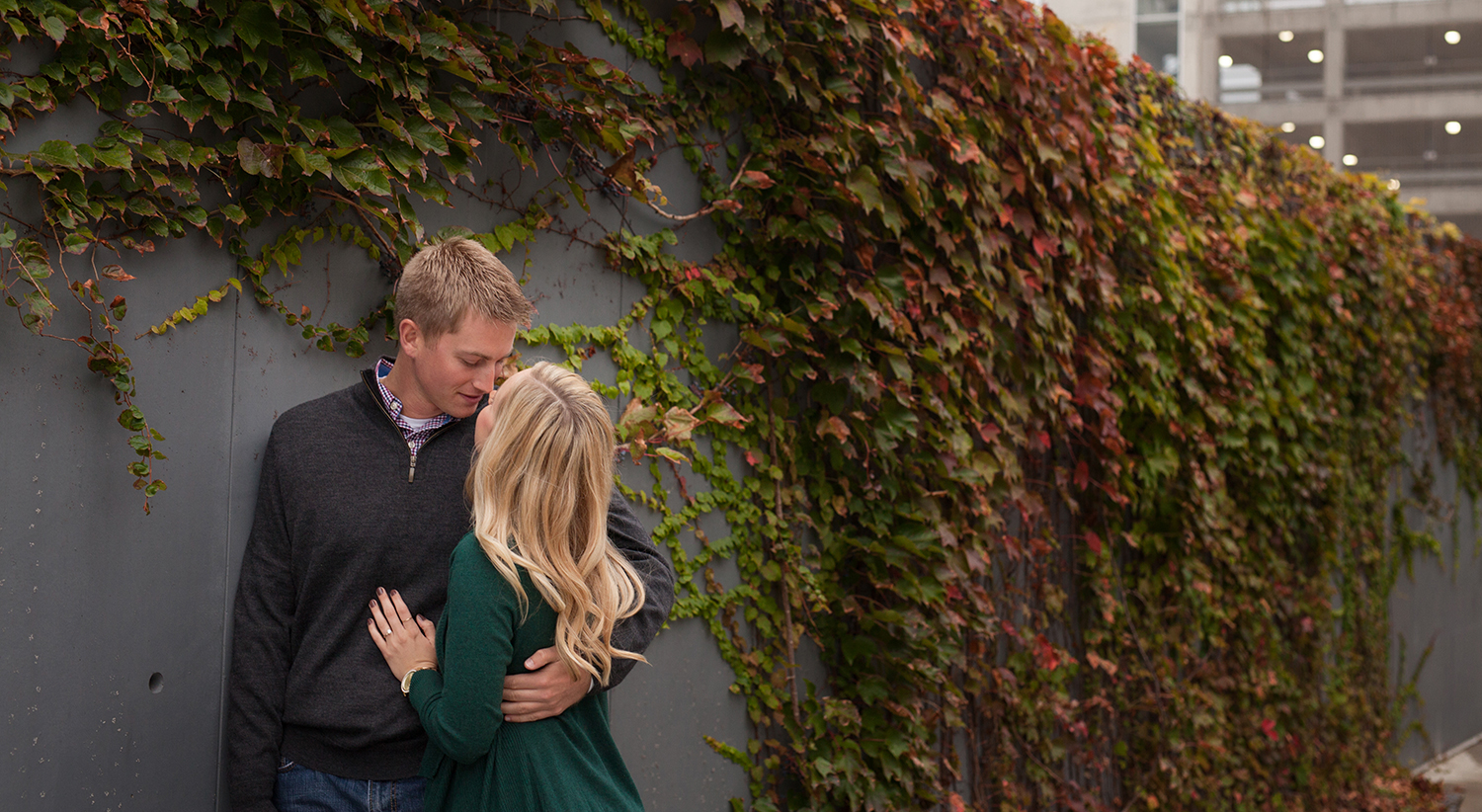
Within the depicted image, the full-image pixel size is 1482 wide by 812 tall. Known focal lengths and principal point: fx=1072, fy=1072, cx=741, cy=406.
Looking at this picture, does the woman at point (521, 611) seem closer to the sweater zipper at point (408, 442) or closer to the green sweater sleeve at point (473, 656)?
the green sweater sleeve at point (473, 656)

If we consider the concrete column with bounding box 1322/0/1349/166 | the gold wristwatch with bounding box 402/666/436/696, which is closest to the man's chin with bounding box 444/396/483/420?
the gold wristwatch with bounding box 402/666/436/696

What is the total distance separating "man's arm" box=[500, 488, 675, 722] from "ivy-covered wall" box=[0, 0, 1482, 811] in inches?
17.6

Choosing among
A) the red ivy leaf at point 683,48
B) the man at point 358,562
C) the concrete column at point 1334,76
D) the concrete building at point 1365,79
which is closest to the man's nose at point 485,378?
the man at point 358,562

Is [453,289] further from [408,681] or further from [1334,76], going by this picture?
[1334,76]

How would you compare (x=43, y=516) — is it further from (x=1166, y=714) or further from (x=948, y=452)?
(x=1166, y=714)

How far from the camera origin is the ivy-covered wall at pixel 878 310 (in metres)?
1.74

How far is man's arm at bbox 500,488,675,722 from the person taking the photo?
1.72m

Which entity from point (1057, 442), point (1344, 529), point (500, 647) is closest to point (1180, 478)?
point (1057, 442)

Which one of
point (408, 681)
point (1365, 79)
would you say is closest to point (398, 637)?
point (408, 681)

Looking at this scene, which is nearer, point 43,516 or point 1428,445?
point 43,516

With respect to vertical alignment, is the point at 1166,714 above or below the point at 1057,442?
below

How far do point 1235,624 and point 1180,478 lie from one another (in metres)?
0.87

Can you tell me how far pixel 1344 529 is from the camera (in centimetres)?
553

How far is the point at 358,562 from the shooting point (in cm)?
178
